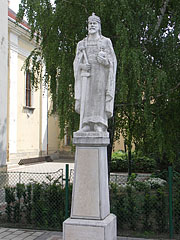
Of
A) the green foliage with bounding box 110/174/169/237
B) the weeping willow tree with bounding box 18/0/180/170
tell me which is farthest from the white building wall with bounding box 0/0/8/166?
the green foliage with bounding box 110/174/169/237

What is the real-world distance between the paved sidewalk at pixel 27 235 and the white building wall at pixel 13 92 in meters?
14.7

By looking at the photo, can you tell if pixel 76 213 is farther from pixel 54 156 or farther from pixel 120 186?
pixel 54 156

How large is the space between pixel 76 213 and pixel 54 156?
954 inches

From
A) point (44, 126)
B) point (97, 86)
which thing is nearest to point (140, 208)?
point (97, 86)

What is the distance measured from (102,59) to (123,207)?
144 inches

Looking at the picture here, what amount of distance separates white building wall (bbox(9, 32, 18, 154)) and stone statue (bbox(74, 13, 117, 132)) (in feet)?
55.6

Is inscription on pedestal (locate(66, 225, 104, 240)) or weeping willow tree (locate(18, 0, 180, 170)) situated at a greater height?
weeping willow tree (locate(18, 0, 180, 170))

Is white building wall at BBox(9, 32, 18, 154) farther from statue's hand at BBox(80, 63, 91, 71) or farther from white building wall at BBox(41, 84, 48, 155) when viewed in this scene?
statue's hand at BBox(80, 63, 91, 71)

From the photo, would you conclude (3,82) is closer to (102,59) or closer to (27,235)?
(27,235)

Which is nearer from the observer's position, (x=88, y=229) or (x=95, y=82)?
(x=88, y=229)

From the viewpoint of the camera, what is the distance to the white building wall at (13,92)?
853 inches

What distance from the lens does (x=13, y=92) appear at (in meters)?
22.0

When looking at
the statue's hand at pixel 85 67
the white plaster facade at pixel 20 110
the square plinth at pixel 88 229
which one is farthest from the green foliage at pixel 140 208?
the white plaster facade at pixel 20 110

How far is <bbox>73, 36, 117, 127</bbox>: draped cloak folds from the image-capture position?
17.8 feet
